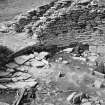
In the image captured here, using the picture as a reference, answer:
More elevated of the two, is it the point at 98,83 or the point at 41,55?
the point at 41,55

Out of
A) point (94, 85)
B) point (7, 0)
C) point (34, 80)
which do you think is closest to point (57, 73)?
point (34, 80)

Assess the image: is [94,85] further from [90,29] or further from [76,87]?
[90,29]

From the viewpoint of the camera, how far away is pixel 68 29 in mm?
13906

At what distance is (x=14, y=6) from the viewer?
19.3 m

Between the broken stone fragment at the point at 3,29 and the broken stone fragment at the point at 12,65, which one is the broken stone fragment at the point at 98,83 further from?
the broken stone fragment at the point at 3,29

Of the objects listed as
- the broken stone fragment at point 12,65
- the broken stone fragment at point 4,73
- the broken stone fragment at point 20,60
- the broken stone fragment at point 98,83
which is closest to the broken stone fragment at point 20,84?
the broken stone fragment at point 4,73

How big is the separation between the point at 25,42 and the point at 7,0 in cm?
875

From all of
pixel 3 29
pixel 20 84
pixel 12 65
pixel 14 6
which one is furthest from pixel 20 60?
pixel 14 6

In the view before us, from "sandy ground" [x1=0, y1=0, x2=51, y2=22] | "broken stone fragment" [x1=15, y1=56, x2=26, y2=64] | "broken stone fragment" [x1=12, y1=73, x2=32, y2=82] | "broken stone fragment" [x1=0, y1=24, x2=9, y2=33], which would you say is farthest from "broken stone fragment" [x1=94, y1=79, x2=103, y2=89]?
"sandy ground" [x1=0, y1=0, x2=51, y2=22]

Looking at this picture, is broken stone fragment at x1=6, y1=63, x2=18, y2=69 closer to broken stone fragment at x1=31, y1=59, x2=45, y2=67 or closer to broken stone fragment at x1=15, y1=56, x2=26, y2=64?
broken stone fragment at x1=15, y1=56, x2=26, y2=64

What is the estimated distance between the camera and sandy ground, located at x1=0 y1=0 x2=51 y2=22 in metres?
17.8

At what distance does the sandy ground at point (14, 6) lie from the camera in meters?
17.8

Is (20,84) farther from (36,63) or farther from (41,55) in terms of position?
(41,55)

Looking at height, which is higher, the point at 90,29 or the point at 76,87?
the point at 90,29
